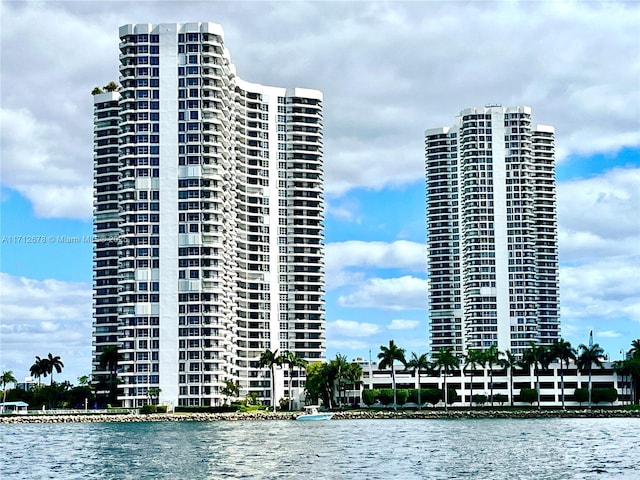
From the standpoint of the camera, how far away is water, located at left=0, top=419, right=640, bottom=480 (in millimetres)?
87625

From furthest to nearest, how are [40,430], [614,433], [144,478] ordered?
[40,430] < [614,433] < [144,478]

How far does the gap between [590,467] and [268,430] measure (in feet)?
254

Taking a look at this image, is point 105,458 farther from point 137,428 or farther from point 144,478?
point 137,428

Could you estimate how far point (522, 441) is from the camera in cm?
12725

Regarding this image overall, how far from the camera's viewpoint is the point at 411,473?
86.2m

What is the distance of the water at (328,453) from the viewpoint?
87625mm

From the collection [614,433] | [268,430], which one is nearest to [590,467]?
[614,433]

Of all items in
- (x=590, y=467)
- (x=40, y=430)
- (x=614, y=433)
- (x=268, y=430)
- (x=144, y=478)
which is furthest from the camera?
(x=40, y=430)

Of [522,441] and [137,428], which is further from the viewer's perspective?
[137,428]

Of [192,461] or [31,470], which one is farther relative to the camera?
[192,461]

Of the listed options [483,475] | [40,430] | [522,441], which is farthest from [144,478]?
[40,430]

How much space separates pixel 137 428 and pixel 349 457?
73.8 m

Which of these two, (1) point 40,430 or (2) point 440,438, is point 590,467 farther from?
(1) point 40,430

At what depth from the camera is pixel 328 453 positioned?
10838cm
